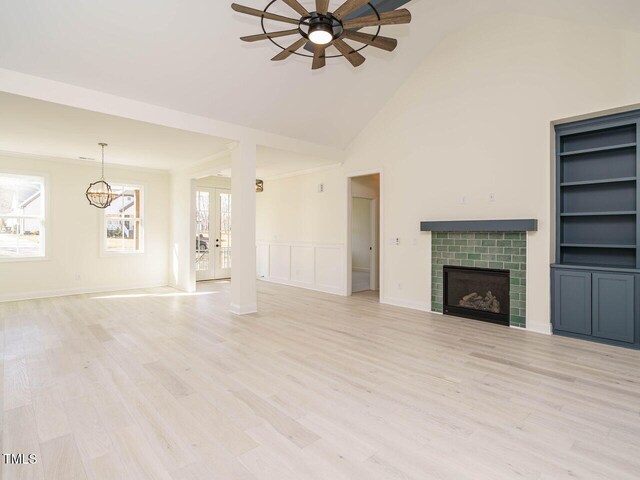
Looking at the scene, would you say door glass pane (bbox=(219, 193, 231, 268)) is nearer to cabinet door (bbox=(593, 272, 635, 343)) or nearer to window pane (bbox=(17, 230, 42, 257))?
window pane (bbox=(17, 230, 42, 257))

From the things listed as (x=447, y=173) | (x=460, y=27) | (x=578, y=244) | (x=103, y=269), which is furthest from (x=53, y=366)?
(x=460, y=27)

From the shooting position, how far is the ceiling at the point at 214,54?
10.4ft

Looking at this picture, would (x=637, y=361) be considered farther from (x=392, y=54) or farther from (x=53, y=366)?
(x=53, y=366)

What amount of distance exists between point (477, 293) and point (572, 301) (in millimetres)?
1145

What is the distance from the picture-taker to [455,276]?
205 inches

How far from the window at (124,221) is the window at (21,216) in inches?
43.6

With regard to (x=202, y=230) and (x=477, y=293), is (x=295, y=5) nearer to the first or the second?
(x=477, y=293)

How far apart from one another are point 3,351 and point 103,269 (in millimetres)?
3881

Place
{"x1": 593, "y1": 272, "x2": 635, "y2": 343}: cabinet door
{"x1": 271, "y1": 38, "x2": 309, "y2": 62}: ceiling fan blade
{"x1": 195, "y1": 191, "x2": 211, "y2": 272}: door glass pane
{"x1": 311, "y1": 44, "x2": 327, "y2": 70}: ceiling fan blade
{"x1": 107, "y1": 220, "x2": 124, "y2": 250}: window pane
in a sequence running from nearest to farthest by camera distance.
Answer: {"x1": 271, "y1": 38, "x2": 309, "y2": 62}: ceiling fan blade → {"x1": 311, "y1": 44, "x2": 327, "y2": 70}: ceiling fan blade → {"x1": 593, "y1": 272, "x2": 635, "y2": 343}: cabinet door → {"x1": 107, "y1": 220, "x2": 124, "y2": 250}: window pane → {"x1": 195, "y1": 191, "x2": 211, "y2": 272}: door glass pane

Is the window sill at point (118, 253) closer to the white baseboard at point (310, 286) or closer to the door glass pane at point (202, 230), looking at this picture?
the door glass pane at point (202, 230)

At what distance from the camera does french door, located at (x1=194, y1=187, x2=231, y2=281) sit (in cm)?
868

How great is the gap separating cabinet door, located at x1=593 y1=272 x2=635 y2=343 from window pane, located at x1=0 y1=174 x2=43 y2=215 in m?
9.03

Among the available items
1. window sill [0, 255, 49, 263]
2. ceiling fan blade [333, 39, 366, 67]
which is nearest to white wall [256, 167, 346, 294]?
ceiling fan blade [333, 39, 366, 67]

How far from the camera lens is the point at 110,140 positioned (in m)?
5.25
